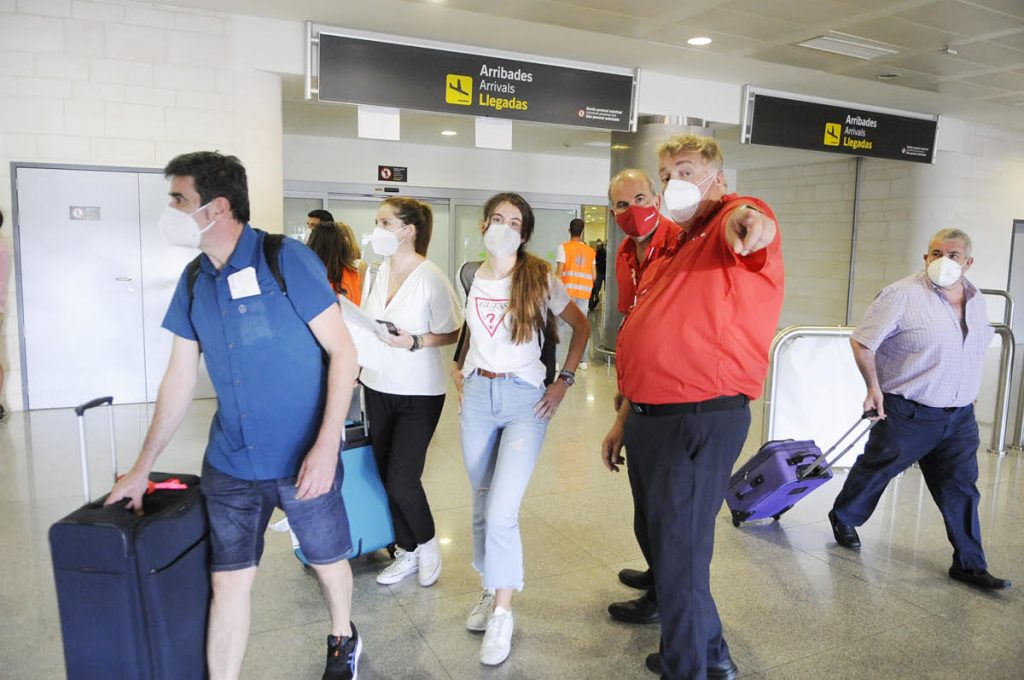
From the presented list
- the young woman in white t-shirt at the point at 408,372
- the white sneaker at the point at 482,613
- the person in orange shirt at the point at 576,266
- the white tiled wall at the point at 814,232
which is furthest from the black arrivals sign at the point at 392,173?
the white sneaker at the point at 482,613

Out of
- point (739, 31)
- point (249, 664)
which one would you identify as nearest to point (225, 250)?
point (249, 664)

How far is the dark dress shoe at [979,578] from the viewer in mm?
3088

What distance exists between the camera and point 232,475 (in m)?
2.03

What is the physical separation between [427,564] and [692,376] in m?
1.58

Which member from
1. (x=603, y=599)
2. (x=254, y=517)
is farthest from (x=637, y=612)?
(x=254, y=517)

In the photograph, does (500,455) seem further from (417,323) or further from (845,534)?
(845,534)

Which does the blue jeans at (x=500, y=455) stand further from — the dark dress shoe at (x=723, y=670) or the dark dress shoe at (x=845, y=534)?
the dark dress shoe at (x=845, y=534)

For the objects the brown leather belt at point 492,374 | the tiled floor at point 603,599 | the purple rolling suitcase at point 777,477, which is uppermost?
the brown leather belt at point 492,374

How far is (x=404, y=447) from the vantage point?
9.39 feet

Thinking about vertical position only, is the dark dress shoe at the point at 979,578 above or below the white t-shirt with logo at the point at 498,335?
below

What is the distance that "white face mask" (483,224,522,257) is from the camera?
2.58 metres

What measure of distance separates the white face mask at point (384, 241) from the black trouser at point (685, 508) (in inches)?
53.1

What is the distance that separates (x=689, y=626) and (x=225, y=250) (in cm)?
170

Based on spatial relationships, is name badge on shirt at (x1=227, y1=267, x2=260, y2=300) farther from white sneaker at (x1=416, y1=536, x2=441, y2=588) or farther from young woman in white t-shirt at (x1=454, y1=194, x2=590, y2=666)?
white sneaker at (x1=416, y1=536, x2=441, y2=588)
